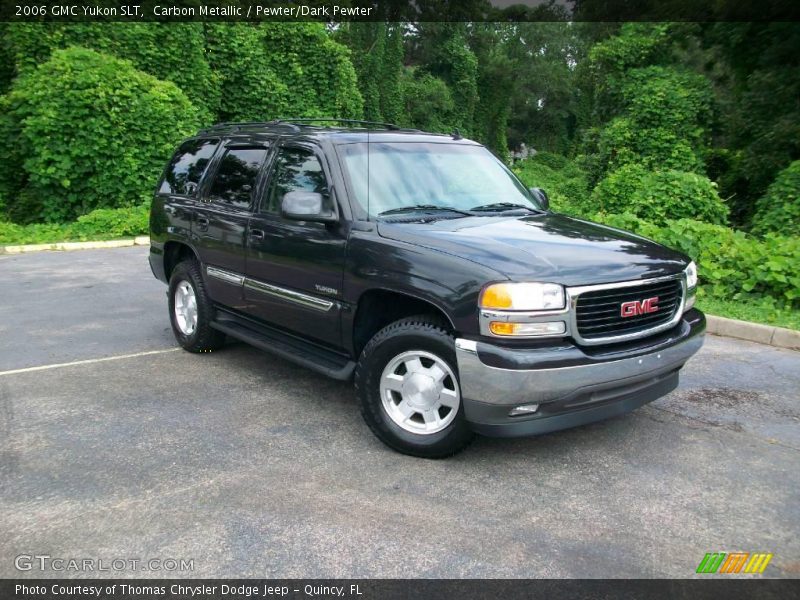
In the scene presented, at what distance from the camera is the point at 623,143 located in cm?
1862

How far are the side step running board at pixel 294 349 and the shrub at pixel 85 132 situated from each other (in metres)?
11.7

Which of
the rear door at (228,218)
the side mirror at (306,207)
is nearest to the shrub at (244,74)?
the rear door at (228,218)

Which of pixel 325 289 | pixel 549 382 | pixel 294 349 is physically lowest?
pixel 294 349

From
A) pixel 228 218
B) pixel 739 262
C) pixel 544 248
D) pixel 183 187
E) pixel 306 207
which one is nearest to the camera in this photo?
pixel 544 248

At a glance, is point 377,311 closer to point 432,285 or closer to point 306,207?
point 432,285

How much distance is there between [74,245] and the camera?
1310 cm

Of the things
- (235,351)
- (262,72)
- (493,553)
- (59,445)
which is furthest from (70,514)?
(262,72)

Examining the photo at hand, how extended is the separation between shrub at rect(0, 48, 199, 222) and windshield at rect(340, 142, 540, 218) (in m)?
12.6

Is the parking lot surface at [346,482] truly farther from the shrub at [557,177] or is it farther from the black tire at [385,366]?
the shrub at [557,177]

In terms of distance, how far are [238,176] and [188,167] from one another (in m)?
1.07

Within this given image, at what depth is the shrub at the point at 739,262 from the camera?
7.64 meters

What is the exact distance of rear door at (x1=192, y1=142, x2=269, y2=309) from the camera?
17.4 ft

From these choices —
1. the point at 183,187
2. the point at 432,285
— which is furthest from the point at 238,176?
the point at 432,285
